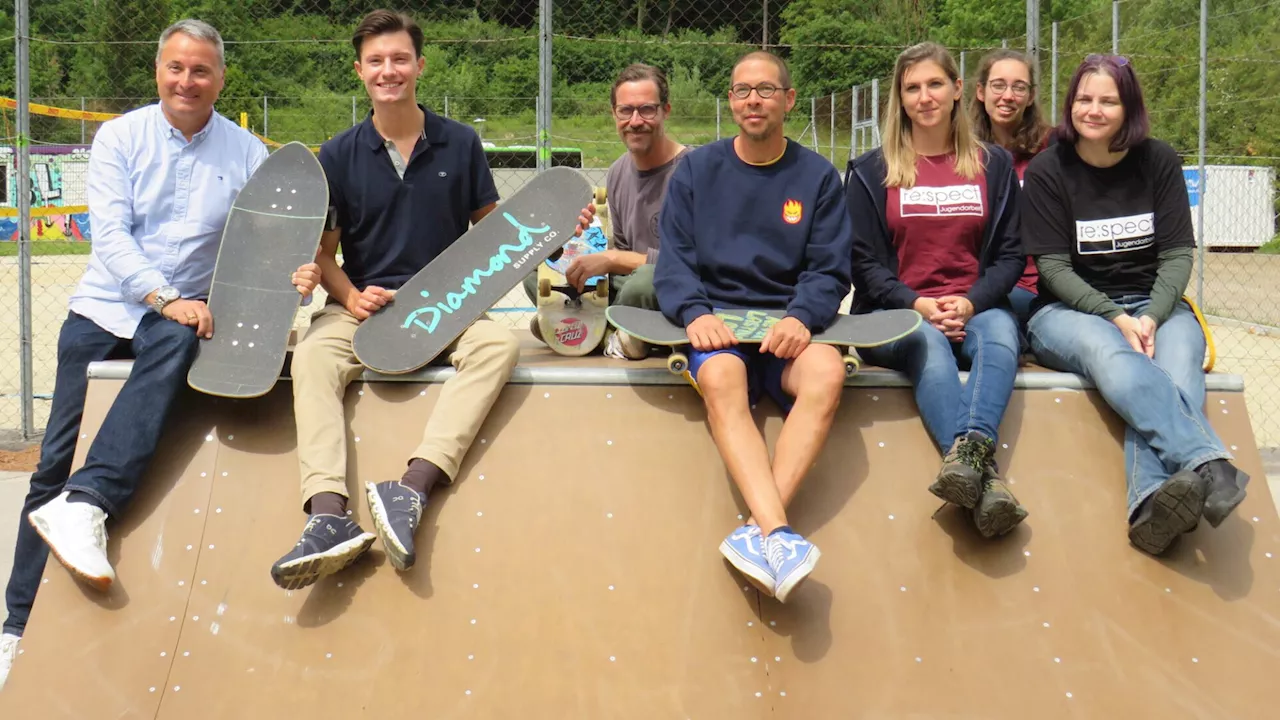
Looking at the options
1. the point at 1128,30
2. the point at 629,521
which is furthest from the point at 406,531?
the point at 1128,30

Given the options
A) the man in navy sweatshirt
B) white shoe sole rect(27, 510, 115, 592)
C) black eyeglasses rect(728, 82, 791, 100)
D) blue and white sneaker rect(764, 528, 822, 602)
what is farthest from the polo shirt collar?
blue and white sneaker rect(764, 528, 822, 602)

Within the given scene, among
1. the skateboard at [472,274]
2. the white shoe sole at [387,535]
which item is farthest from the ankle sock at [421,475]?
the skateboard at [472,274]

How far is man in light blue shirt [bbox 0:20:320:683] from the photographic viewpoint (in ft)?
9.27

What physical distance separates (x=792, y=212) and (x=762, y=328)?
0.38m

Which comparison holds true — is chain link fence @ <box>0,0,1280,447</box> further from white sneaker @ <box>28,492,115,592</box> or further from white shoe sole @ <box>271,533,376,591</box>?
white shoe sole @ <box>271,533,376,591</box>

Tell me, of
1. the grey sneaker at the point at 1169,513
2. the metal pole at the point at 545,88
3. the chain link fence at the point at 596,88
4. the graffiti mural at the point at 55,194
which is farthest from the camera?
the graffiti mural at the point at 55,194

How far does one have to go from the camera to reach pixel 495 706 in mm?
2461

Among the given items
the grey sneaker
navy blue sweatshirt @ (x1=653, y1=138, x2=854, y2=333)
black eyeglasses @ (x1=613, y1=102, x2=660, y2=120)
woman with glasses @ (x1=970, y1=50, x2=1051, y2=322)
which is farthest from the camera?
woman with glasses @ (x1=970, y1=50, x2=1051, y2=322)

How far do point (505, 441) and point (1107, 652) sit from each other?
5.44 feet

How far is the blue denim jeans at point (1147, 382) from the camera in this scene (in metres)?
2.69

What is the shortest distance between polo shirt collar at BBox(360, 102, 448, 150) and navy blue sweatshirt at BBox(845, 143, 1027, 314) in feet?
4.19

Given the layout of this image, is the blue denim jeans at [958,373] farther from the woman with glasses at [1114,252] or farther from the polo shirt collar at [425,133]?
the polo shirt collar at [425,133]

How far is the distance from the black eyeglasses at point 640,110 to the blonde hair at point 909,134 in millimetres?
760

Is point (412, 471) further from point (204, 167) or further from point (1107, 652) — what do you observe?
point (1107, 652)
